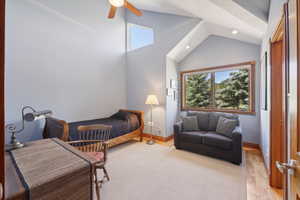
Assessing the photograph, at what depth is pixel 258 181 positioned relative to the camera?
200cm

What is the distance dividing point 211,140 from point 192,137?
0.39 m

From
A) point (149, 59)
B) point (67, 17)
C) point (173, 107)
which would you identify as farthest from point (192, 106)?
point (67, 17)

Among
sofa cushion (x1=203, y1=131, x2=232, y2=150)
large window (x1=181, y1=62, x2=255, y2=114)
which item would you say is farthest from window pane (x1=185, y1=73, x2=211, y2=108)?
sofa cushion (x1=203, y1=131, x2=232, y2=150)

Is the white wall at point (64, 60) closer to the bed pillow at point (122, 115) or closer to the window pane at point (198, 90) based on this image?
the bed pillow at point (122, 115)

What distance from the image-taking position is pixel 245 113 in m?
3.33

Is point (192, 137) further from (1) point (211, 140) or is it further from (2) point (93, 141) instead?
(2) point (93, 141)

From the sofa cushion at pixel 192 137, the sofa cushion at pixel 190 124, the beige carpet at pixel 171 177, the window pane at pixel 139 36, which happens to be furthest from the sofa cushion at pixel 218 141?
the window pane at pixel 139 36

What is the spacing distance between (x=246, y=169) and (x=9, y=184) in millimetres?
3062

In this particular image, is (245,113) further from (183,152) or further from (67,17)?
(67,17)

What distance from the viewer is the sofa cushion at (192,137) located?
2.84m

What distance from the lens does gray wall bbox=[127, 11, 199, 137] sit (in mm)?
3631

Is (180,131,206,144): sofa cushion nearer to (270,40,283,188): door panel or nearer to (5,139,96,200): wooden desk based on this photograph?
(270,40,283,188): door panel

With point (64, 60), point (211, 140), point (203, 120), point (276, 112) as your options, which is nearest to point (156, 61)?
point (203, 120)

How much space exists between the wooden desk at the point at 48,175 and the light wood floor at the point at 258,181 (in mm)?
2009
